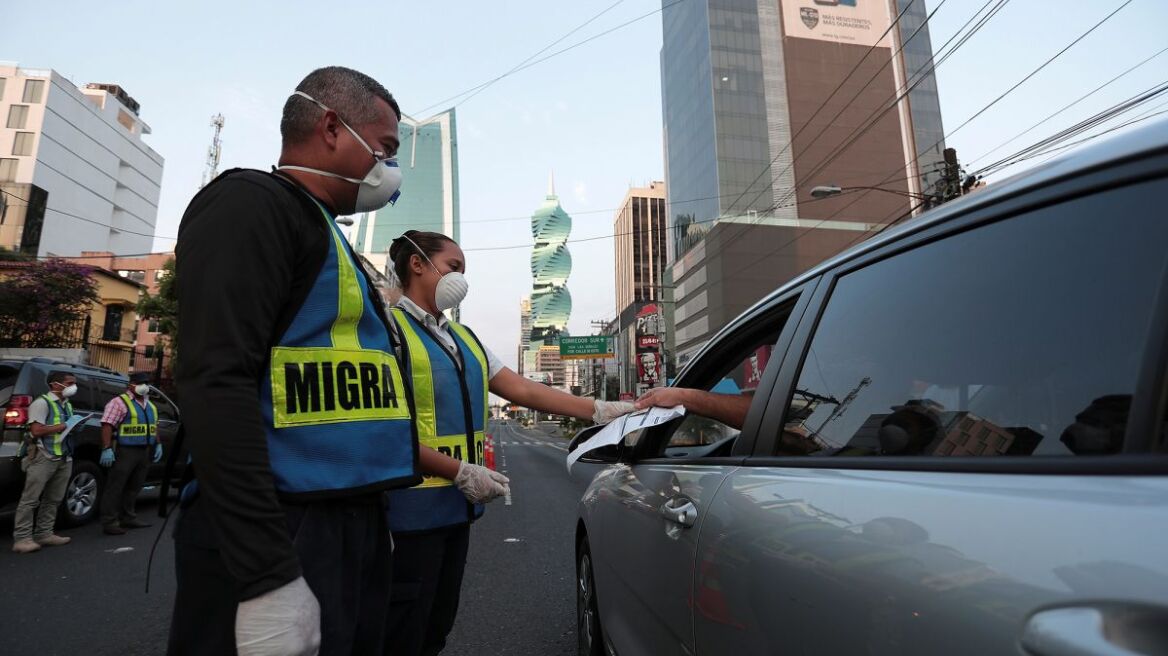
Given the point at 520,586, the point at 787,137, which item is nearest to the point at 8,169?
the point at 520,586

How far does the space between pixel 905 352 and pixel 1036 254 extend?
308mm

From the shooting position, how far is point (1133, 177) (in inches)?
32.1

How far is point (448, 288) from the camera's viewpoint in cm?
253

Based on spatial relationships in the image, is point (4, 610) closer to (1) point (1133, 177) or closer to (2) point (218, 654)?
(2) point (218, 654)

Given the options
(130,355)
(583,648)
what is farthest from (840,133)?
(583,648)

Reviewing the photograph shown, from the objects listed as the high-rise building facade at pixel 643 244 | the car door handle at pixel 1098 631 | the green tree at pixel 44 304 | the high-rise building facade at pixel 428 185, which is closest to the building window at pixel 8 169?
the high-rise building facade at pixel 428 185

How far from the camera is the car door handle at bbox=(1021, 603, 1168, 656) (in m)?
0.58

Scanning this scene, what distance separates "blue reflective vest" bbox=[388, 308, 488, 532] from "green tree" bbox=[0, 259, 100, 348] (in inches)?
1159

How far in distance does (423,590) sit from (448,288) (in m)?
1.19

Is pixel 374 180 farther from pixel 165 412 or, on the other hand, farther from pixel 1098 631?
pixel 165 412

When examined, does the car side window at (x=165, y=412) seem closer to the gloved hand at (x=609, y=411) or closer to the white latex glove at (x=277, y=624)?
the gloved hand at (x=609, y=411)

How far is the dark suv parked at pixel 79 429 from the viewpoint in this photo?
559cm

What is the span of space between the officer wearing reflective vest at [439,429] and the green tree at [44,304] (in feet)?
95.7

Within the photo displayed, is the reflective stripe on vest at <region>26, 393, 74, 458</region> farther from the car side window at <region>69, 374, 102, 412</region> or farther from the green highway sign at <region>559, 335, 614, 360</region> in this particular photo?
the green highway sign at <region>559, 335, 614, 360</region>
